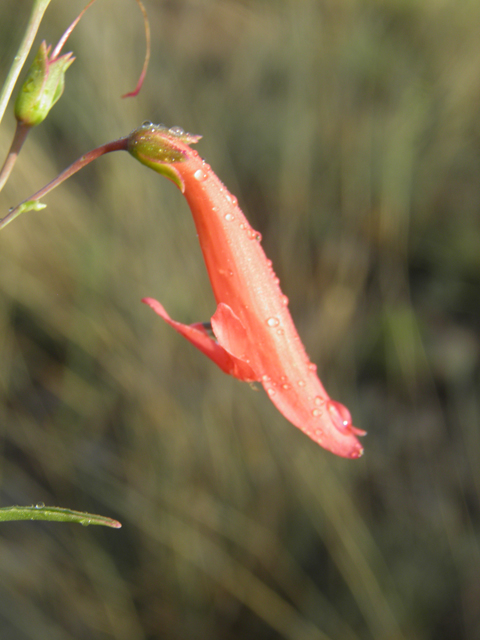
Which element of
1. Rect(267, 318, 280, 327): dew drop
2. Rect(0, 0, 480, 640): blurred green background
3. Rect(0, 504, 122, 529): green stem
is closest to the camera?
Rect(0, 504, 122, 529): green stem

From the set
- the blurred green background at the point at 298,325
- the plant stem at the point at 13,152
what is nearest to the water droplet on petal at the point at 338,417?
the plant stem at the point at 13,152

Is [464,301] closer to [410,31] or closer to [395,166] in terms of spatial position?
[395,166]

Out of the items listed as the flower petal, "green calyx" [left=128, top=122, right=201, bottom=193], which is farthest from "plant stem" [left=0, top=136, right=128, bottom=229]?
the flower petal

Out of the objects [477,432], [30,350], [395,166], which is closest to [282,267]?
[395,166]

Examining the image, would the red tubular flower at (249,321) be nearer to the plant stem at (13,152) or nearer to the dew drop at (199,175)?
the dew drop at (199,175)

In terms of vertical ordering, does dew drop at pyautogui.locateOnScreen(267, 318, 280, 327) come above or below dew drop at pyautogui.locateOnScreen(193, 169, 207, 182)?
below

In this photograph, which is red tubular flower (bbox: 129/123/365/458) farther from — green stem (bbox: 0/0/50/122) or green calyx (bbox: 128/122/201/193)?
green stem (bbox: 0/0/50/122)
